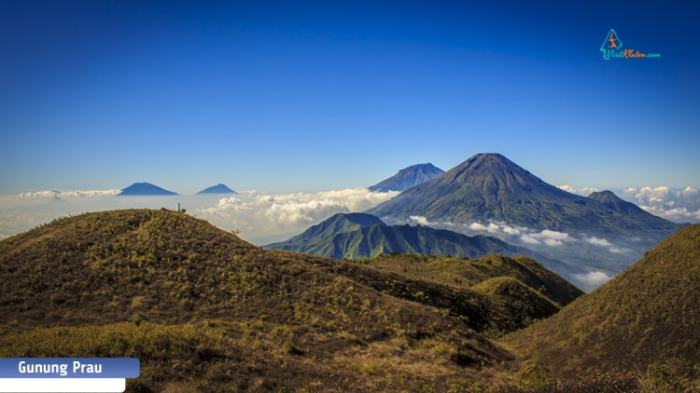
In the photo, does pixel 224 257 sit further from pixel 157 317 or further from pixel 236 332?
pixel 236 332

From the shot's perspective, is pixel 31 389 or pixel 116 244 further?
pixel 116 244

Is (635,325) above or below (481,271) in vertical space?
above

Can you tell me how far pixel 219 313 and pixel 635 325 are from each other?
34.1 metres

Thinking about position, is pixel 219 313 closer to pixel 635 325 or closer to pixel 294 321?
pixel 294 321

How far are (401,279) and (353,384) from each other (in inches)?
1262

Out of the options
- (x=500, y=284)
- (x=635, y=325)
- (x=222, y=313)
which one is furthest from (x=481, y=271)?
(x=222, y=313)

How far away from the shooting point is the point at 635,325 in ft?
98.1

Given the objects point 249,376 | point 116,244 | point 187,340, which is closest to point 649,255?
point 249,376

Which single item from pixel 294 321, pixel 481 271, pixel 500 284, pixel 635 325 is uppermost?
pixel 635 325

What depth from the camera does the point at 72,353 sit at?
787 inches

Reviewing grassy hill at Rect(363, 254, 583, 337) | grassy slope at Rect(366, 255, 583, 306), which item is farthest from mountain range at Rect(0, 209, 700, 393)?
grassy slope at Rect(366, 255, 583, 306)

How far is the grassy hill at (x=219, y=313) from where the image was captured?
21847mm

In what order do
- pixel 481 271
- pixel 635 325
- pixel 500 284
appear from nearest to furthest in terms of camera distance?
pixel 635 325
pixel 500 284
pixel 481 271

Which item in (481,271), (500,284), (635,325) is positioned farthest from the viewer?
(481,271)
